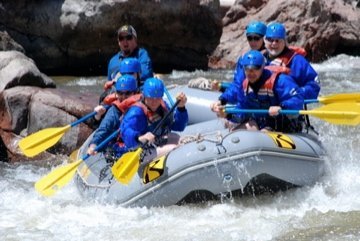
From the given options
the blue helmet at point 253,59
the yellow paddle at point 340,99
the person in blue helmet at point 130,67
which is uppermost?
the blue helmet at point 253,59

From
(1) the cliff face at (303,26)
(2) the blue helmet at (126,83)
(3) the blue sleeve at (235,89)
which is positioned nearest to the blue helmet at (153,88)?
(2) the blue helmet at (126,83)

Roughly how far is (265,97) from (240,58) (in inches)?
20.1

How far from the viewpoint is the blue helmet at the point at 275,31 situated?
5.97 m

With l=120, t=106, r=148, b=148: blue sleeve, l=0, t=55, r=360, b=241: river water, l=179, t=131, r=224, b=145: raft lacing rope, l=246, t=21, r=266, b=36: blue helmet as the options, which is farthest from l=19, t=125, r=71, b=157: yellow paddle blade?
l=246, t=21, r=266, b=36: blue helmet

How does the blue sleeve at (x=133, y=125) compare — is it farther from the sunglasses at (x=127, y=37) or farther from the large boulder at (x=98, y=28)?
the large boulder at (x=98, y=28)

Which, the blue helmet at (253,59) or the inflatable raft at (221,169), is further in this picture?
the blue helmet at (253,59)

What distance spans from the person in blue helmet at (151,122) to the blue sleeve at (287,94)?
758 mm

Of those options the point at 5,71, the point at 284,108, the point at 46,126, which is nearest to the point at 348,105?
the point at 284,108

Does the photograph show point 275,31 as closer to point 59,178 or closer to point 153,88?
point 153,88

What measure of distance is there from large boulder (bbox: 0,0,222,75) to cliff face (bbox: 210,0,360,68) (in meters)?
1.43

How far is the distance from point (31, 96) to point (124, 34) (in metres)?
1.75

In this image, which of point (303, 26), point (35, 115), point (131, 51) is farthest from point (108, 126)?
point (303, 26)

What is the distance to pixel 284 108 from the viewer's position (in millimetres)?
5703

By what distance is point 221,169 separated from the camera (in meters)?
5.36
